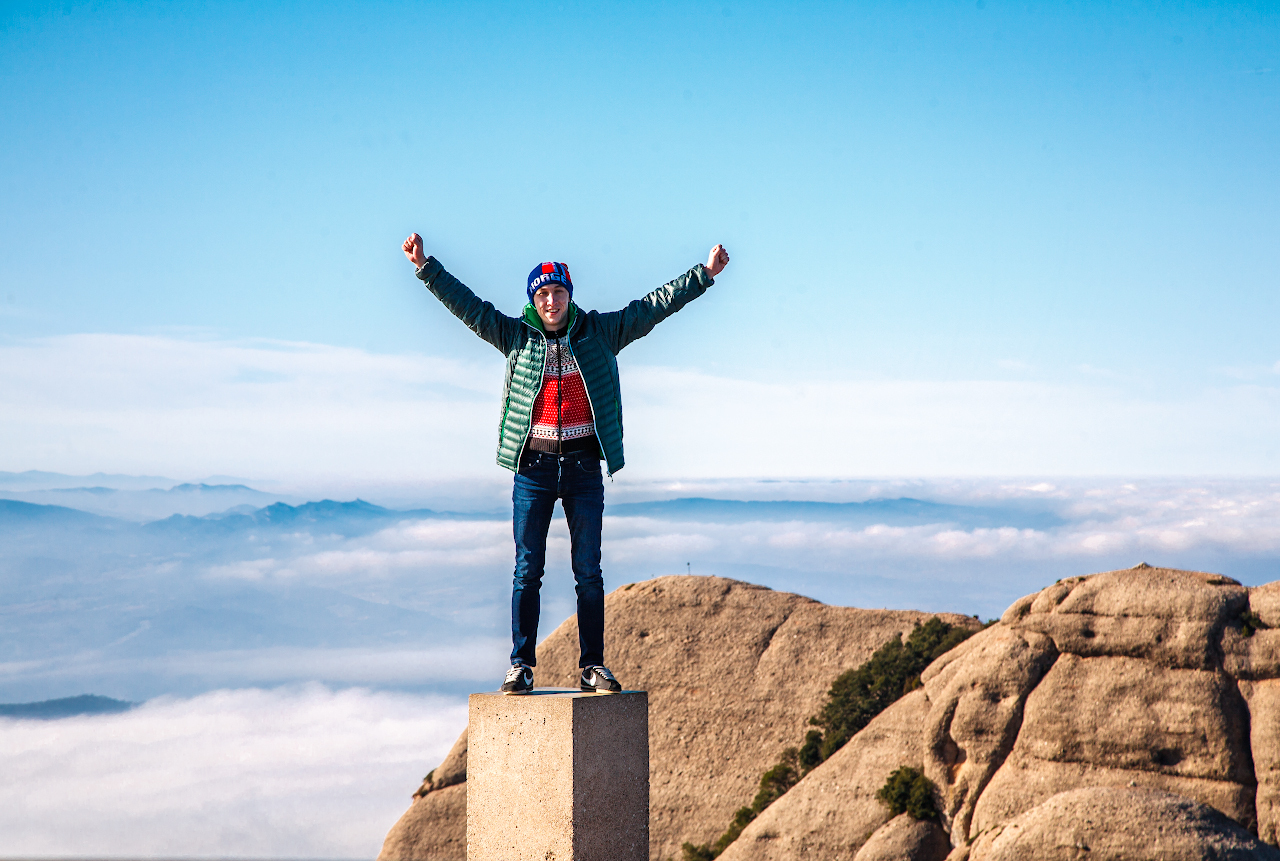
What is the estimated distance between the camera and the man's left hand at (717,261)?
35.1 ft

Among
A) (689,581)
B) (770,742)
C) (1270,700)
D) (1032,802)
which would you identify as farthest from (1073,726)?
(689,581)

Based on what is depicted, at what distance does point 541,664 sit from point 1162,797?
2790cm

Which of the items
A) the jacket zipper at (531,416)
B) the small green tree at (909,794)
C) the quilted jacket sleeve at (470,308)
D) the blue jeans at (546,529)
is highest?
the quilted jacket sleeve at (470,308)

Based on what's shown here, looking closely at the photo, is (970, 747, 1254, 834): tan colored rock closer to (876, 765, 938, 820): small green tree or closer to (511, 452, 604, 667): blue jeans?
(876, 765, 938, 820): small green tree

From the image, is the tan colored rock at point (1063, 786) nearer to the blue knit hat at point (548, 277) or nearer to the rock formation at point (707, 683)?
the rock formation at point (707, 683)

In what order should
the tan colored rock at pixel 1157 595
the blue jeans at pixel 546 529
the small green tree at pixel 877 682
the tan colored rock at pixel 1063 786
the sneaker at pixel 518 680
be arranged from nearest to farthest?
the sneaker at pixel 518 680
the blue jeans at pixel 546 529
the tan colored rock at pixel 1063 786
the tan colored rock at pixel 1157 595
the small green tree at pixel 877 682

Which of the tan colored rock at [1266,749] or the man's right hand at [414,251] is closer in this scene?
the man's right hand at [414,251]

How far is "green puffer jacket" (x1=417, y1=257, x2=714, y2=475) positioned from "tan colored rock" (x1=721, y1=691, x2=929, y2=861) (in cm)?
2444

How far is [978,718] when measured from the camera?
30.8m

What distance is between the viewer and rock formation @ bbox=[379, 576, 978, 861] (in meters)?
40.7

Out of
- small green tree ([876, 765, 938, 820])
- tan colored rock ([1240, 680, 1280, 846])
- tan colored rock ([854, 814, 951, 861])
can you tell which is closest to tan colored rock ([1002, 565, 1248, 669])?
tan colored rock ([1240, 680, 1280, 846])

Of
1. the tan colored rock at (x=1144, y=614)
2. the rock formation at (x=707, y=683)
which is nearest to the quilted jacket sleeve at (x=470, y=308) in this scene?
the tan colored rock at (x=1144, y=614)

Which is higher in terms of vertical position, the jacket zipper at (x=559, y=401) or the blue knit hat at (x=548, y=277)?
the blue knit hat at (x=548, y=277)

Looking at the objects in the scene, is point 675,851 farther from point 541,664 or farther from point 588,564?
point 588,564
